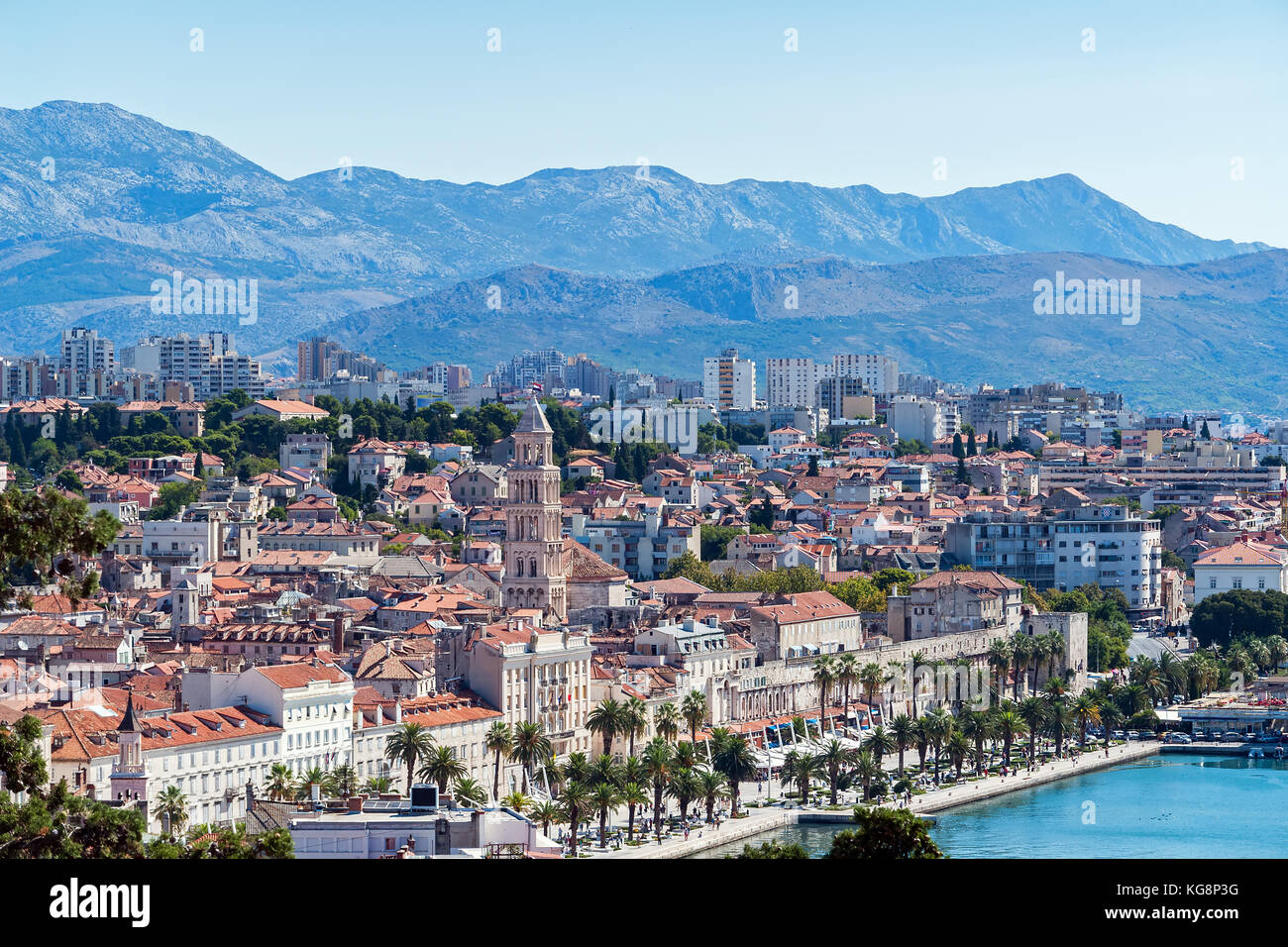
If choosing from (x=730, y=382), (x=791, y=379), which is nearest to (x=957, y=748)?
(x=730, y=382)

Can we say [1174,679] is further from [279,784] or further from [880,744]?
[279,784]

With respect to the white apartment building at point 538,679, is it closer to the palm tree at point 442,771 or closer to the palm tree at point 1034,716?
the palm tree at point 442,771

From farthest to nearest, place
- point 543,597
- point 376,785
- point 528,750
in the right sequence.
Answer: point 543,597 < point 528,750 < point 376,785

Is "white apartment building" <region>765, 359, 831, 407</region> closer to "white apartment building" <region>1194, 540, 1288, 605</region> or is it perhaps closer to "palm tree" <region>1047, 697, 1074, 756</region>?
"white apartment building" <region>1194, 540, 1288, 605</region>

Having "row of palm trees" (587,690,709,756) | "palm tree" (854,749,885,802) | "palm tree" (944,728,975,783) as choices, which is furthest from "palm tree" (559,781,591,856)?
"palm tree" (944,728,975,783)

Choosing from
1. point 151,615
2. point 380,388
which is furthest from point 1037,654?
point 380,388
